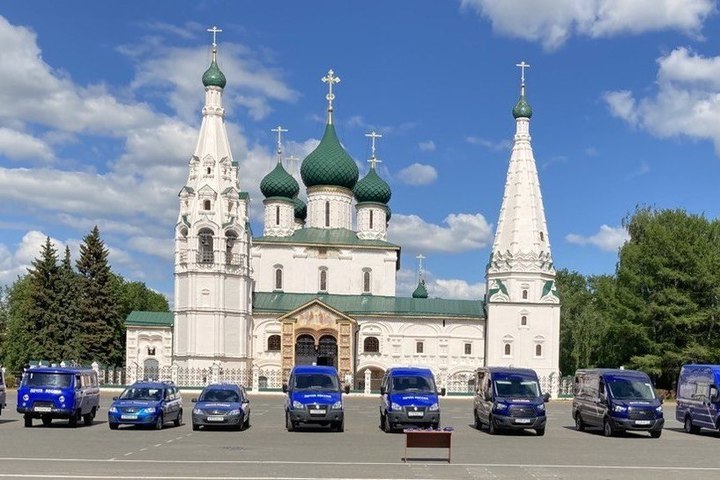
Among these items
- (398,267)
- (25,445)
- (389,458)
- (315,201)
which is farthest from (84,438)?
(398,267)

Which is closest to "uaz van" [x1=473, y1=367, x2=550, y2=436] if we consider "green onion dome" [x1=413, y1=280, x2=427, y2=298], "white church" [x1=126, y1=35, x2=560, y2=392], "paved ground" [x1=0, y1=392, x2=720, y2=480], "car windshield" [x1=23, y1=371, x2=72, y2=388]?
"paved ground" [x1=0, y1=392, x2=720, y2=480]

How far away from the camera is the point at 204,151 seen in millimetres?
66750

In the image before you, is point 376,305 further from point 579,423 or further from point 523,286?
point 579,423

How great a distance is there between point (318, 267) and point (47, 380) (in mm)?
47619

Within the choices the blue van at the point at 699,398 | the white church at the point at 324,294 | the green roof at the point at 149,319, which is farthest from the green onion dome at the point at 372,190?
the blue van at the point at 699,398

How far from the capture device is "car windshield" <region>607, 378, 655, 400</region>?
1039 inches

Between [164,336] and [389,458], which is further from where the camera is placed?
[164,336]

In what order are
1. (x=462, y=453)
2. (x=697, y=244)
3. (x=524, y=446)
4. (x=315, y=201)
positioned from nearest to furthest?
(x=462, y=453) → (x=524, y=446) → (x=697, y=244) → (x=315, y=201)

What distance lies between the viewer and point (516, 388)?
2669 cm

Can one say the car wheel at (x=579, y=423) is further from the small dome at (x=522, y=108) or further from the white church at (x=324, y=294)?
the small dome at (x=522, y=108)

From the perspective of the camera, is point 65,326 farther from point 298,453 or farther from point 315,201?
point 298,453

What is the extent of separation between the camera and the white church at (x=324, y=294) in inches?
2581

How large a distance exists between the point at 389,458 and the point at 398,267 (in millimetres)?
63571

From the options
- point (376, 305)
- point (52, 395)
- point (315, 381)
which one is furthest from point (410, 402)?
point (376, 305)
